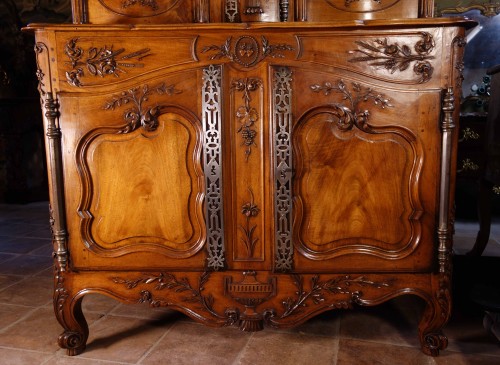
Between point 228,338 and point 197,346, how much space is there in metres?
0.14

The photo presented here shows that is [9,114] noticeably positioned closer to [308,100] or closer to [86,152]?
[86,152]

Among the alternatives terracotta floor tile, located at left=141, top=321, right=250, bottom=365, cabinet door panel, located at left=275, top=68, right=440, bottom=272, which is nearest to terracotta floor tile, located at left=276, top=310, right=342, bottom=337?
terracotta floor tile, located at left=141, top=321, right=250, bottom=365

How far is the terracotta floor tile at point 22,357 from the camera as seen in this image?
1751mm

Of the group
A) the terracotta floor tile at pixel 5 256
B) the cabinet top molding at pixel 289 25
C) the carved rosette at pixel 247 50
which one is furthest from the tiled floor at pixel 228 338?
the cabinet top molding at pixel 289 25

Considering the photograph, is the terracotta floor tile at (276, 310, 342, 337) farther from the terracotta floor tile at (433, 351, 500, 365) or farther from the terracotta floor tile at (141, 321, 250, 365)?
the terracotta floor tile at (433, 351, 500, 365)

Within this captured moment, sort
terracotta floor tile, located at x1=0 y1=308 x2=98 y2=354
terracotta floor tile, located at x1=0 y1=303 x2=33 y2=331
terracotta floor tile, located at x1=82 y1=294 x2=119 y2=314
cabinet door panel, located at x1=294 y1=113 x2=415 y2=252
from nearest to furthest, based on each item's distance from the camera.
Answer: cabinet door panel, located at x1=294 y1=113 x2=415 y2=252 → terracotta floor tile, located at x1=0 y1=308 x2=98 y2=354 → terracotta floor tile, located at x1=0 y1=303 x2=33 y2=331 → terracotta floor tile, located at x1=82 y1=294 x2=119 y2=314

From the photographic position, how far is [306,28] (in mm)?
1584

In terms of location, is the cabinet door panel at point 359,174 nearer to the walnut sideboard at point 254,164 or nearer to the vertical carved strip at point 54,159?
the walnut sideboard at point 254,164

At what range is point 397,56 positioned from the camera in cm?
160

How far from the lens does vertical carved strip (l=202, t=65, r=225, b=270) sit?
5.34 ft

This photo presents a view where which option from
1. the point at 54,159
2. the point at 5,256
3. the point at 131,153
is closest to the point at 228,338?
the point at 131,153

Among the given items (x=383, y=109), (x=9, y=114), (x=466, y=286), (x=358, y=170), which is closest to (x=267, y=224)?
(x=358, y=170)

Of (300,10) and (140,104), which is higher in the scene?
(300,10)

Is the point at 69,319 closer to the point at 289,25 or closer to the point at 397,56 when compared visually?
the point at 289,25
